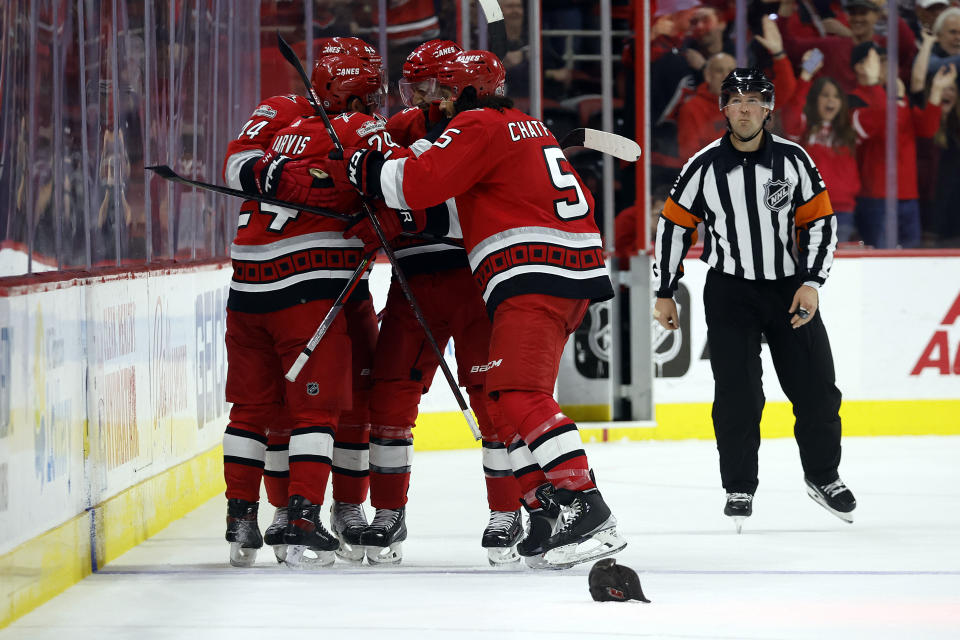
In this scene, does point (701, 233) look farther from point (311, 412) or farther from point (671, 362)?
point (311, 412)

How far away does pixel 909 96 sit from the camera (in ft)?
23.4

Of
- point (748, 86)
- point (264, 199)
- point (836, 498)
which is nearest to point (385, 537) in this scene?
point (264, 199)

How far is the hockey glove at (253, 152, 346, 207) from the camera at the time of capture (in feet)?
11.9

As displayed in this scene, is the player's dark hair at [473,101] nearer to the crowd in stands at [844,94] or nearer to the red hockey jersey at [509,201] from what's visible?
the red hockey jersey at [509,201]

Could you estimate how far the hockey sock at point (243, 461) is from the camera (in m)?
3.77

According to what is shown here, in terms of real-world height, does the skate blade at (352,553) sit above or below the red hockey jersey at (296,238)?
below

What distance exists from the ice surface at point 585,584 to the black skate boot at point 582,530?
87 millimetres

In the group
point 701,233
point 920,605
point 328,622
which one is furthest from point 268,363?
point 701,233

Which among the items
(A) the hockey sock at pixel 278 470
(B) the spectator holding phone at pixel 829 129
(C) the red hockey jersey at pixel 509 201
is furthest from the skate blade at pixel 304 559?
(B) the spectator holding phone at pixel 829 129

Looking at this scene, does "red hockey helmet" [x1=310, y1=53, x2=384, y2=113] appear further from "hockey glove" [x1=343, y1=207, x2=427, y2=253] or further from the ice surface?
the ice surface

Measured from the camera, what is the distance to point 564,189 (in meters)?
3.54

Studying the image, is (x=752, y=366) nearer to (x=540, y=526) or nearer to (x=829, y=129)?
(x=540, y=526)

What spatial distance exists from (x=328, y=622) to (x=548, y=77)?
428cm

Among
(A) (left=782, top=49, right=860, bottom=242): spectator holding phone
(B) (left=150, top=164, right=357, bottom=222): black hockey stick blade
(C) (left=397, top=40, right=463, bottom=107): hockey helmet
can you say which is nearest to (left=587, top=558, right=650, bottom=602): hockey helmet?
(B) (left=150, top=164, right=357, bottom=222): black hockey stick blade
